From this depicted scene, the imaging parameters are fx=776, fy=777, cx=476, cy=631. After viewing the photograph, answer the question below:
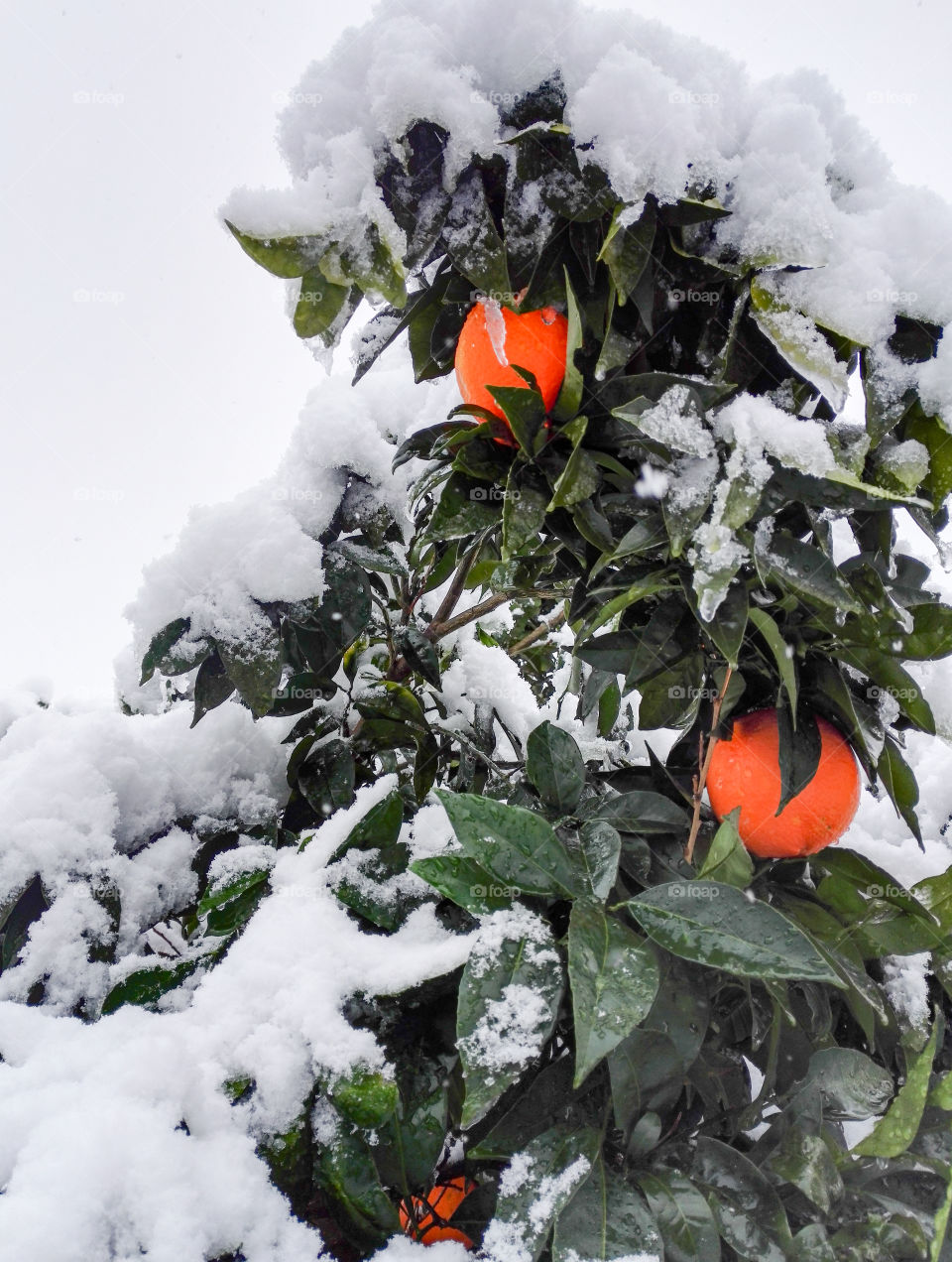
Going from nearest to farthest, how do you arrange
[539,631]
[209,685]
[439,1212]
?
[439,1212], [209,685], [539,631]

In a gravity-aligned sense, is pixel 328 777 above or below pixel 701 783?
below

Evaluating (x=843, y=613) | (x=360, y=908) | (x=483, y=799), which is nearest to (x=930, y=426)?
(x=843, y=613)

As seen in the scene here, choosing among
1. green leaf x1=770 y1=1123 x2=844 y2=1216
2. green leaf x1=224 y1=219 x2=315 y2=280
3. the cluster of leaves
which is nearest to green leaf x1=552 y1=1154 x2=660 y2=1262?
the cluster of leaves

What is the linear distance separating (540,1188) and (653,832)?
0.26 m

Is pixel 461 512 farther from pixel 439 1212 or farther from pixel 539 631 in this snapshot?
pixel 439 1212

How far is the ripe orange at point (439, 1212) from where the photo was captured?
577 mm

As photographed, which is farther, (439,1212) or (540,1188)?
(439,1212)

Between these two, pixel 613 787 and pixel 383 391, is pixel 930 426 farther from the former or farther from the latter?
pixel 383 391

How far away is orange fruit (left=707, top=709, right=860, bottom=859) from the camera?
600 mm

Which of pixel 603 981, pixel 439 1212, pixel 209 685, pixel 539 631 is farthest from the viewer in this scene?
pixel 539 631

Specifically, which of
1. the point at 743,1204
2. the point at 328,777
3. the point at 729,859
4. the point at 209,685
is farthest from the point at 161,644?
Answer: the point at 743,1204

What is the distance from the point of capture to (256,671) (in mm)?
746

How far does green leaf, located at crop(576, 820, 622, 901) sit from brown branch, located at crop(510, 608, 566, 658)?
0.35 m

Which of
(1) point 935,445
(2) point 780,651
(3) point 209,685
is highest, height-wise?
(1) point 935,445
